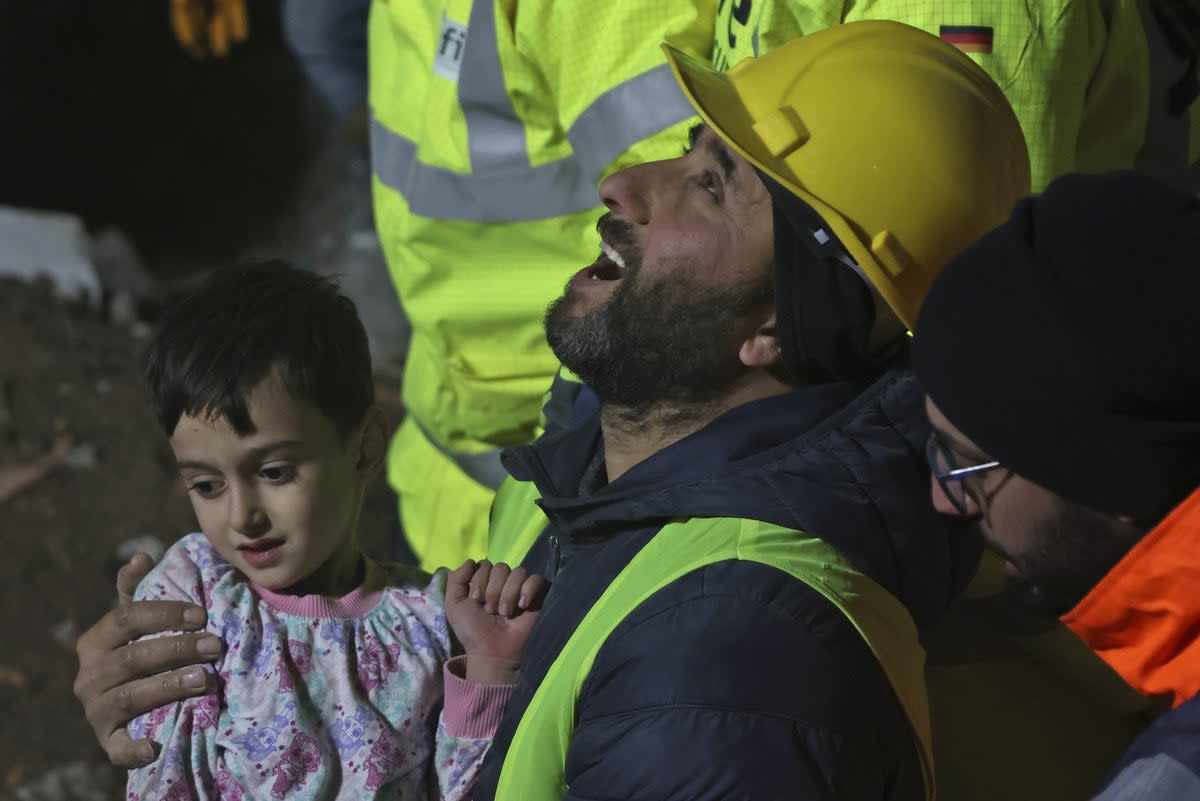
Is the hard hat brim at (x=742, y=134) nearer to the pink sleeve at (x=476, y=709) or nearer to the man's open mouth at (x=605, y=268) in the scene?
the man's open mouth at (x=605, y=268)

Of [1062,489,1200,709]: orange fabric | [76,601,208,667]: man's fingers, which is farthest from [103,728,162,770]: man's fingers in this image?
[1062,489,1200,709]: orange fabric

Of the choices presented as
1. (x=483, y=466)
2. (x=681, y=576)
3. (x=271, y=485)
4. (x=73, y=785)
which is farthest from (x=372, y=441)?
(x=73, y=785)

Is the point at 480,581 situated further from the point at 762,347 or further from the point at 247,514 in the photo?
the point at 762,347

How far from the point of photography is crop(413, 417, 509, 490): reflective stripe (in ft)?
11.5

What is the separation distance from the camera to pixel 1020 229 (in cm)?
178

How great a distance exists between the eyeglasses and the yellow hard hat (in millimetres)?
325

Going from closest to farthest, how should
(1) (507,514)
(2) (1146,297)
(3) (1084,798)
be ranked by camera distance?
1. (2) (1146,297)
2. (3) (1084,798)
3. (1) (507,514)

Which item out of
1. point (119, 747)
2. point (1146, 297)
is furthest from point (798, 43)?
point (119, 747)

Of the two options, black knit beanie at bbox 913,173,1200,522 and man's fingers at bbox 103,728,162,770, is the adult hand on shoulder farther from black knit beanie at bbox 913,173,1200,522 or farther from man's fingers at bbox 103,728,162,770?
black knit beanie at bbox 913,173,1200,522

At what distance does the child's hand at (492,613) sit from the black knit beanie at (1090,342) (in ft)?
2.92

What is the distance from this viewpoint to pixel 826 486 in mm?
2158

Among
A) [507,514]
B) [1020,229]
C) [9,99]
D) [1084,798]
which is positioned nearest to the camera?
[1020,229]

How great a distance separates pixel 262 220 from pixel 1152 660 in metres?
6.76

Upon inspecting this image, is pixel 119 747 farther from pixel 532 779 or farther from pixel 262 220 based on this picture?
pixel 262 220
